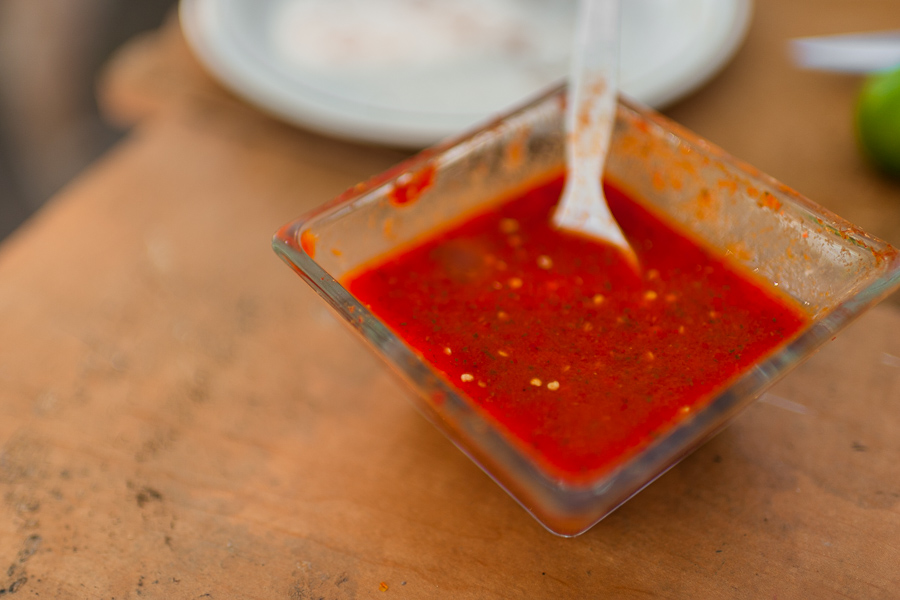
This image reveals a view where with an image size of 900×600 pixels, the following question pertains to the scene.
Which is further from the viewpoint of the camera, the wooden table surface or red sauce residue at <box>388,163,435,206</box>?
red sauce residue at <box>388,163,435,206</box>

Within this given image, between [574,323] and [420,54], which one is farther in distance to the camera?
[420,54]

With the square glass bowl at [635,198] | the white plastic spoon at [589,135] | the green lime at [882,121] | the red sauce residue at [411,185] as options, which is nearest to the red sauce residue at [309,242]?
the square glass bowl at [635,198]

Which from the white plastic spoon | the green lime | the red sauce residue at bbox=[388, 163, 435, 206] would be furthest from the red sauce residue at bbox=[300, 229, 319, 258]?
the green lime

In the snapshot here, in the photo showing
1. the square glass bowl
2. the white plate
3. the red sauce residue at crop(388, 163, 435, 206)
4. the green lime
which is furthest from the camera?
the white plate

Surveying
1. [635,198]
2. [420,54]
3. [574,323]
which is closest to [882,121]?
[635,198]

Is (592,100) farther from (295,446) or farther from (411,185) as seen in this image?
(295,446)

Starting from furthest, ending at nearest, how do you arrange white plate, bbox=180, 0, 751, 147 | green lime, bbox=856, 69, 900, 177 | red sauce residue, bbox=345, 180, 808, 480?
white plate, bbox=180, 0, 751, 147 → green lime, bbox=856, 69, 900, 177 → red sauce residue, bbox=345, 180, 808, 480

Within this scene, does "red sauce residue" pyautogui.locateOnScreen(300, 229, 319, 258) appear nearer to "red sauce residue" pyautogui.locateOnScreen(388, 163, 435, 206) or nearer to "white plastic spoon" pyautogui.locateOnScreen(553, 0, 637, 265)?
"red sauce residue" pyautogui.locateOnScreen(388, 163, 435, 206)

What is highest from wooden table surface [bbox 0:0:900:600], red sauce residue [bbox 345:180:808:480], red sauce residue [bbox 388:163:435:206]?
red sauce residue [bbox 388:163:435:206]
